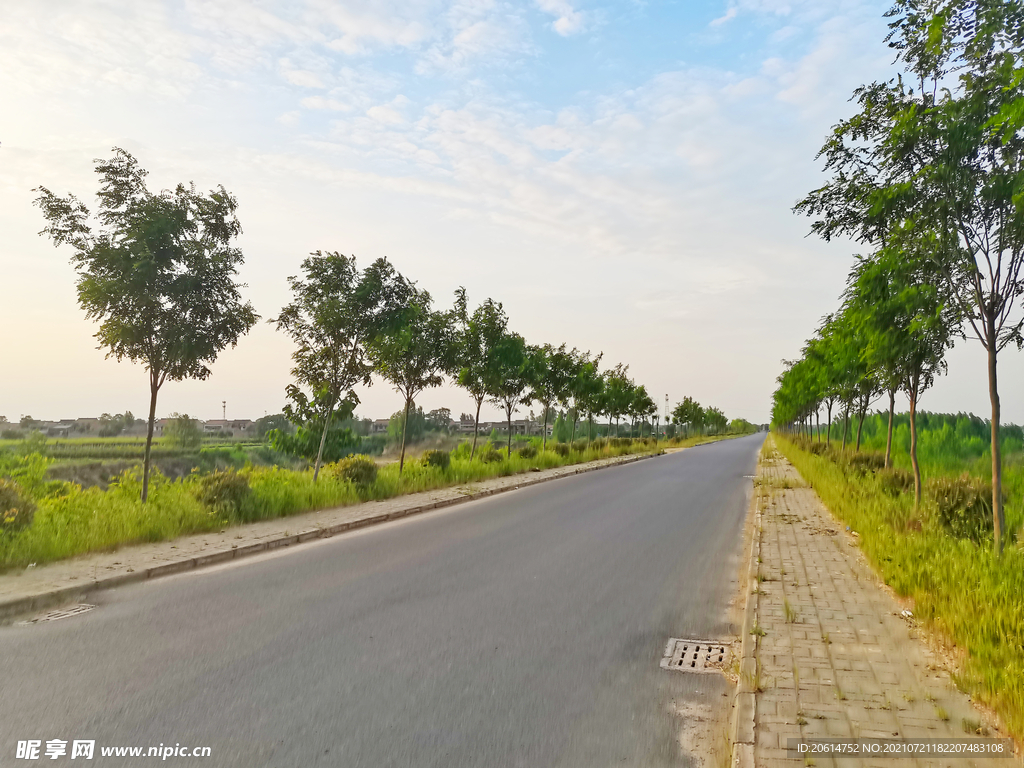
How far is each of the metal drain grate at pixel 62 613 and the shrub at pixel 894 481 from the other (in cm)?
1385

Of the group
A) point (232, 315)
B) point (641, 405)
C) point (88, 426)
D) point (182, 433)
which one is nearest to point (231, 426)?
point (88, 426)

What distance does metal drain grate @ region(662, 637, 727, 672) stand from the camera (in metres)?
5.26

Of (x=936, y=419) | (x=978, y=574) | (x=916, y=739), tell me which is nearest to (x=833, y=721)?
(x=916, y=739)

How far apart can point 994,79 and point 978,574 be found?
199 inches

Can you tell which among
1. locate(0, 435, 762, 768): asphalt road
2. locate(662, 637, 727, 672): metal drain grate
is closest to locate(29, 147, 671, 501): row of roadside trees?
locate(0, 435, 762, 768): asphalt road

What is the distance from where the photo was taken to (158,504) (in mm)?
11023

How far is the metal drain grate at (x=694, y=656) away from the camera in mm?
5258

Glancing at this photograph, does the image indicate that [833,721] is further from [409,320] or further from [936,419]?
[936,419]

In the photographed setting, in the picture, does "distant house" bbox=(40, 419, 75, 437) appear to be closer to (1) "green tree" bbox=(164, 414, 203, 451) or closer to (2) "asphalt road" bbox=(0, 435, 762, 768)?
(1) "green tree" bbox=(164, 414, 203, 451)

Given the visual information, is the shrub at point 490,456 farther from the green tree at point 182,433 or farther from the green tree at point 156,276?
the green tree at point 182,433

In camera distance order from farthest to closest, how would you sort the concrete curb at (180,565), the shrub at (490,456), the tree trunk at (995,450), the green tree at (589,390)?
the green tree at (589,390), the shrub at (490,456), the tree trunk at (995,450), the concrete curb at (180,565)

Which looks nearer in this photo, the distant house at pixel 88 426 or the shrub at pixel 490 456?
the shrub at pixel 490 456

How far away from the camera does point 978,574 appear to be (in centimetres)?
625

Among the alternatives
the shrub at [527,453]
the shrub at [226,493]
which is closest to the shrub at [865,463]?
the shrub at [527,453]
